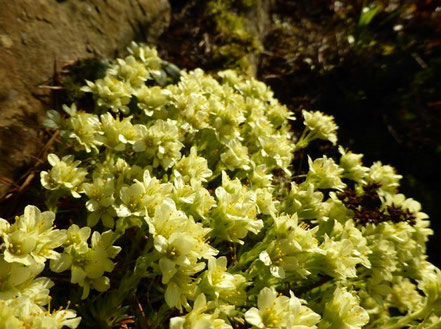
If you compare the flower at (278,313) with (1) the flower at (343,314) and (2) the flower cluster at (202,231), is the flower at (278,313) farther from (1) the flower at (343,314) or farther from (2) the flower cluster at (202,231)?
(1) the flower at (343,314)

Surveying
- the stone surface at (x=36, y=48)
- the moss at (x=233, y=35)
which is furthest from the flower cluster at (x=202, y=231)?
the moss at (x=233, y=35)

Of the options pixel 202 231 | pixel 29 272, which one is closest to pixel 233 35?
pixel 202 231

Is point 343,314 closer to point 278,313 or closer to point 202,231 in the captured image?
point 278,313

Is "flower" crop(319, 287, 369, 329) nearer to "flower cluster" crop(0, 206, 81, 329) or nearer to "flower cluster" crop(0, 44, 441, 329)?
"flower cluster" crop(0, 44, 441, 329)

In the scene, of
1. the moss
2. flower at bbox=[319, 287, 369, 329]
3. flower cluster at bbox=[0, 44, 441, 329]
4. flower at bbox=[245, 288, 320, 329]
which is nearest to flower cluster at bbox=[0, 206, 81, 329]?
flower cluster at bbox=[0, 44, 441, 329]

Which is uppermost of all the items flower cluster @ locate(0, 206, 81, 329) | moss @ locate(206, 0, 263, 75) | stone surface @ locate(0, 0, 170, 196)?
moss @ locate(206, 0, 263, 75)

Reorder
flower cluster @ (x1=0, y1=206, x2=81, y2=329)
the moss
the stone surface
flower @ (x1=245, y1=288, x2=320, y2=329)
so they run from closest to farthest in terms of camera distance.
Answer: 1. flower cluster @ (x1=0, y1=206, x2=81, y2=329)
2. flower @ (x1=245, y1=288, x2=320, y2=329)
3. the stone surface
4. the moss

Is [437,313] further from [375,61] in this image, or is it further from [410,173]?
[375,61]
